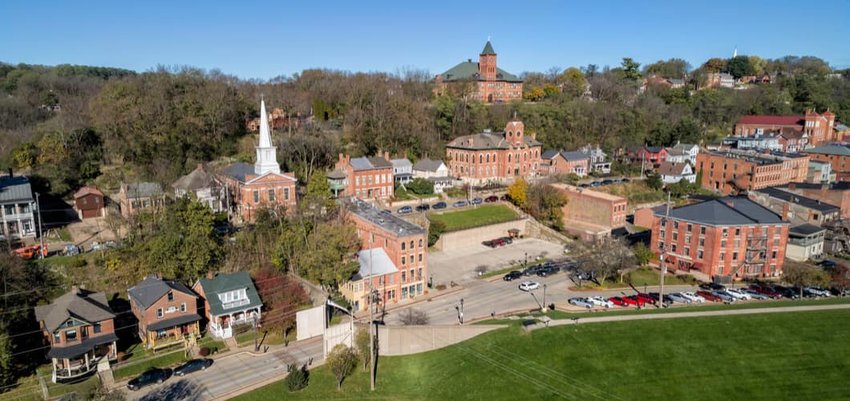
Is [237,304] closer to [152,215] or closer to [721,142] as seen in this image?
[152,215]

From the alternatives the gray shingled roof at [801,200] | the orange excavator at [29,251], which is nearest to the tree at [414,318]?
the orange excavator at [29,251]

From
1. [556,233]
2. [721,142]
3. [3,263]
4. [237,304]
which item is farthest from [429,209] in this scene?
[721,142]

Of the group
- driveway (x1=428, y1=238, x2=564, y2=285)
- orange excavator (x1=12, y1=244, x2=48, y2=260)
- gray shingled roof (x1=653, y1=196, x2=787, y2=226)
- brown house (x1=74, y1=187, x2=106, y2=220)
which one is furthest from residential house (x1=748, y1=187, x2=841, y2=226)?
orange excavator (x1=12, y1=244, x2=48, y2=260)

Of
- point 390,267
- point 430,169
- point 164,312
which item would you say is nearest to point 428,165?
point 430,169

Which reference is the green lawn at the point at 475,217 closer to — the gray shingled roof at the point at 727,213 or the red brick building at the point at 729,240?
the gray shingled roof at the point at 727,213

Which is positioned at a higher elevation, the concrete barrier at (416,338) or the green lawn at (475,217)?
the green lawn at (475,217)
